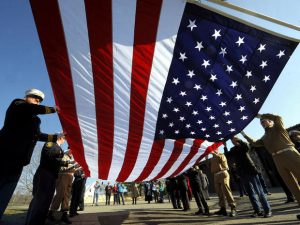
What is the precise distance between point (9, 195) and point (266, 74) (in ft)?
11.9

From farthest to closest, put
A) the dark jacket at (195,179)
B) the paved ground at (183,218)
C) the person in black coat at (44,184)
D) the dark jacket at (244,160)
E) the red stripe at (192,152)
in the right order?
1. the dark jacket at (195,179)
2. the dark jacket at (244,160)
3. the red stripe at (192,152)
4. the paved ground at (183,218)
5. the person in black coat at (44,184)

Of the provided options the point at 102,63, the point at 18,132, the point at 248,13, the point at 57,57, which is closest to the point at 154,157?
the point at 102,63

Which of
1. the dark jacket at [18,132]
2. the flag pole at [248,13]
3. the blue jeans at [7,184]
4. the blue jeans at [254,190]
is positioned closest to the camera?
the blue jeans at [7,184]

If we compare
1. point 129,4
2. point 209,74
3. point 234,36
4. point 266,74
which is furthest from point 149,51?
point 266,74

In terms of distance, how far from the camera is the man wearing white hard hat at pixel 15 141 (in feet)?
8.96

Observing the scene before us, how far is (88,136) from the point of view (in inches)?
181

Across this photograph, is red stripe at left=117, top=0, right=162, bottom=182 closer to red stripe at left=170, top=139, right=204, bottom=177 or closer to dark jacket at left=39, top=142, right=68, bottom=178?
red stripe at left=170, top=139, right=204, bottom=177

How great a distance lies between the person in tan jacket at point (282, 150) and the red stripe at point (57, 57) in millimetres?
3035

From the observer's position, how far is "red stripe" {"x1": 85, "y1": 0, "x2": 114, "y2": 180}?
3592 mm

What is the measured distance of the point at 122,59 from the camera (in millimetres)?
3830

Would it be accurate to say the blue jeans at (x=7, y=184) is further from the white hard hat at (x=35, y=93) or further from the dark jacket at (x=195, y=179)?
the dark jacket at (x=195, y=179)

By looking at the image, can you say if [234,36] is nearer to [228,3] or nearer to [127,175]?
[228,3]

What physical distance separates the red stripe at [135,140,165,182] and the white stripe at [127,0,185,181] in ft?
0.55

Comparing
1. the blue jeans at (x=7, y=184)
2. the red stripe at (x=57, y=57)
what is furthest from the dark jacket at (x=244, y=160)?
the blue jeans at (x=7, y=184)
